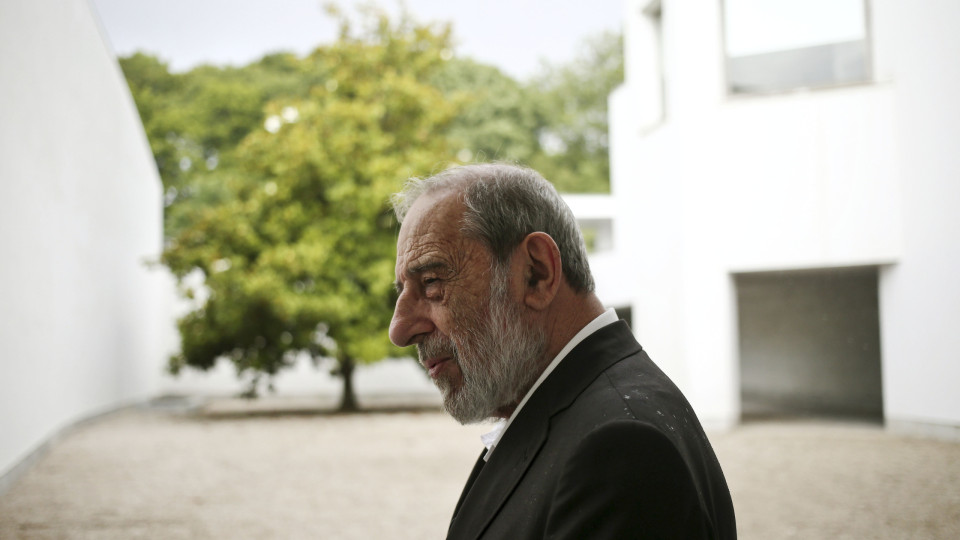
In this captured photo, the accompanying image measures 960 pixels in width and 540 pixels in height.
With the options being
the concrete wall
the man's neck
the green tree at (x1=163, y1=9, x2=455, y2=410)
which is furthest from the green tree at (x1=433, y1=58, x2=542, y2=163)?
the man's neck

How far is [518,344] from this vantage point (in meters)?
1.24

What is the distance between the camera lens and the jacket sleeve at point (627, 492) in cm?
91

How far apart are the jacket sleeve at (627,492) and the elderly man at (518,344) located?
2cm

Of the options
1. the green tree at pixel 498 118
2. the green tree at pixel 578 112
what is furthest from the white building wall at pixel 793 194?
the green tree at pixel 498 118

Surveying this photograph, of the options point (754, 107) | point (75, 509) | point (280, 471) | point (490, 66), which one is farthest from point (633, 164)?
point (490, 66)

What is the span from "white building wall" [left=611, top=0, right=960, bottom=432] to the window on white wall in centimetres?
15

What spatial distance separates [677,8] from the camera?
9.38 metres

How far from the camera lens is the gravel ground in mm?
4930

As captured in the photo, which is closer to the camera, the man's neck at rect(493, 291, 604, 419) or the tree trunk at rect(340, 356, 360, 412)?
the man's neck at rect(493, 291, 604, 419)

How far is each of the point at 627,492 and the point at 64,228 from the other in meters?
10.1

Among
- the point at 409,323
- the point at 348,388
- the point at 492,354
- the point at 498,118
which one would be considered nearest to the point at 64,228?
the point at 348,388

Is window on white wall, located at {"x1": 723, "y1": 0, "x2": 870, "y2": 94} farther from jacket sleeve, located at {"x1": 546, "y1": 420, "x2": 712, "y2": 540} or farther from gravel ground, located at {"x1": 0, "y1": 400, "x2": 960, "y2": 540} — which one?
jacket sleeve, located at {"x1": 546, "y1": 420, "x2": 712, "y2": 540}

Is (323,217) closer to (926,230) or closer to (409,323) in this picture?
(926,230)

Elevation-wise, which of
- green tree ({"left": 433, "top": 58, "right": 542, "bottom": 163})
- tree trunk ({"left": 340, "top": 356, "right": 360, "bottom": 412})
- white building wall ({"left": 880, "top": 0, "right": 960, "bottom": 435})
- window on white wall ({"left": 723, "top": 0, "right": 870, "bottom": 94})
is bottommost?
tree trunk ({"left": 340, "top": 356, "right": 360, "bottom": 412})
